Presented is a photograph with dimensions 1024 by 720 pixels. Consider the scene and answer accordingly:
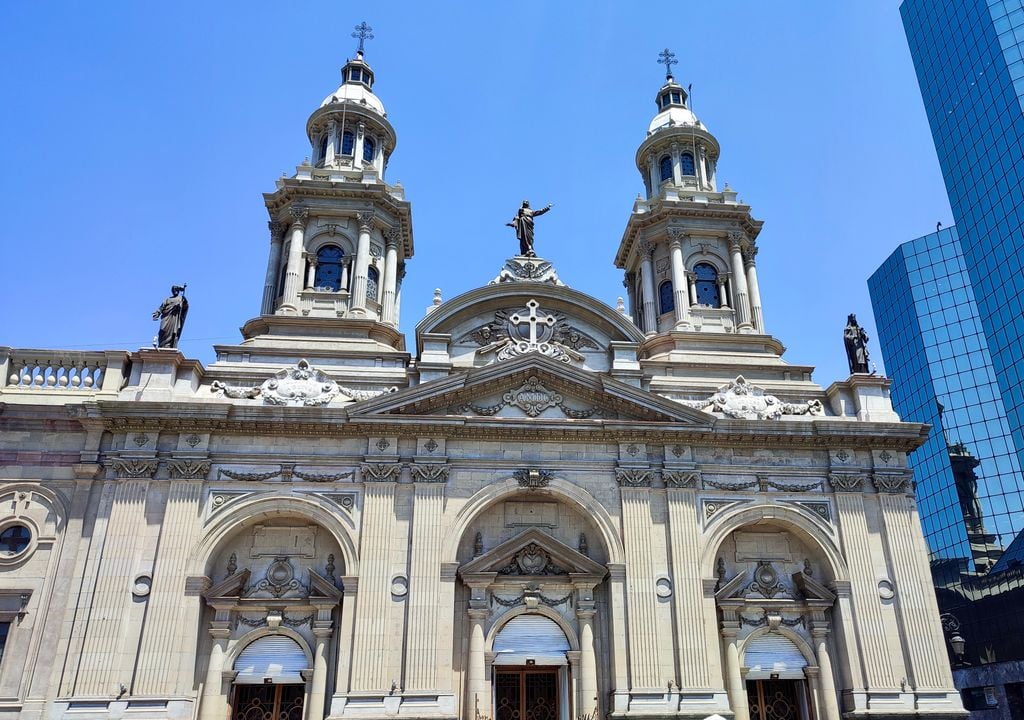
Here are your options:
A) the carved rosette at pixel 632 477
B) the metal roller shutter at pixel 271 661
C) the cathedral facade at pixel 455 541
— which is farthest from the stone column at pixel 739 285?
the metal roller shutter at pixel 271 661

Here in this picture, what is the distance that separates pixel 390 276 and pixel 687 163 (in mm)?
14566

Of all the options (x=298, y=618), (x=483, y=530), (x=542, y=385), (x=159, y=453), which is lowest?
(x=298, y=618)

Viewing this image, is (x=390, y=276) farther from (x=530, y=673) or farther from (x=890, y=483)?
(x=890, y=483)

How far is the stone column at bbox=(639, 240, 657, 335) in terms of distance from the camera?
32531 millimetres

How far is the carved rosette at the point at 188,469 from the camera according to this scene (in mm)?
22250

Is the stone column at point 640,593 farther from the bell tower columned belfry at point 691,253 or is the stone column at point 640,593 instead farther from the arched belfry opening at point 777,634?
the bell tower columned belfry at point 691,253

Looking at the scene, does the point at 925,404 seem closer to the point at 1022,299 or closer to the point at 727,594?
the point at 1022,299

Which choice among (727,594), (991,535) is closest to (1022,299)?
(991,535)

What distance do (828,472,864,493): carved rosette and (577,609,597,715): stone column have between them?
843 cm

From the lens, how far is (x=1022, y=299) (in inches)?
2025

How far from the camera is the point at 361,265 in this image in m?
30.7

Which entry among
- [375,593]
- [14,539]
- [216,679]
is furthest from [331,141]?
[216,679]

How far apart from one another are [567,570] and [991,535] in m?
48.8

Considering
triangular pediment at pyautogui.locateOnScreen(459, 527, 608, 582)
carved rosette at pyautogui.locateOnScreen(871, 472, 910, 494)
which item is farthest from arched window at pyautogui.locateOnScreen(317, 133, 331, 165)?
carved rosette at pyautogui.locateOnScreen(871, 472, 910, 494)
